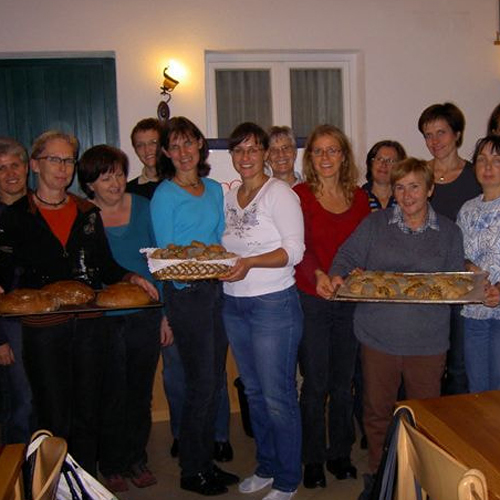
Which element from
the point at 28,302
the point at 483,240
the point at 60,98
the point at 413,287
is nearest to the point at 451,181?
the point at 483,240

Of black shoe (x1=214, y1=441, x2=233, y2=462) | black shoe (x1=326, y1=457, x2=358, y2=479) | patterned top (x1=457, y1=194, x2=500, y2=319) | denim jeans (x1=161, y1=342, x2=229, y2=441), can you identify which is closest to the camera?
patterned top (x1=457, y1=194, x2=500, y2=319)

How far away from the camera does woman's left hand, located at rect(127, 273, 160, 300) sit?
2422 millimetres

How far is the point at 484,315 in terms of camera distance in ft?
7.67

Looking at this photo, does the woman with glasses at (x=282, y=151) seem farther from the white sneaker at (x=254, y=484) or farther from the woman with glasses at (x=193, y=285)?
the white sneaker at (x=254, y=484)

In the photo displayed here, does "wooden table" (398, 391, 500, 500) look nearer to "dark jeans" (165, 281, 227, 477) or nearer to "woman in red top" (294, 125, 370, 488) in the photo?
"woman in red top" (294, 125, 370, 488)

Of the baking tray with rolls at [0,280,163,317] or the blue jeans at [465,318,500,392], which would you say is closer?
the baking tray with rolls at [0,280,163,317]

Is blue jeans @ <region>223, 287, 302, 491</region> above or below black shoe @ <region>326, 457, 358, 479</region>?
above

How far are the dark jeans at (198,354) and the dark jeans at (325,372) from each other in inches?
15.1

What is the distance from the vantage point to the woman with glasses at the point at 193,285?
7.84ft

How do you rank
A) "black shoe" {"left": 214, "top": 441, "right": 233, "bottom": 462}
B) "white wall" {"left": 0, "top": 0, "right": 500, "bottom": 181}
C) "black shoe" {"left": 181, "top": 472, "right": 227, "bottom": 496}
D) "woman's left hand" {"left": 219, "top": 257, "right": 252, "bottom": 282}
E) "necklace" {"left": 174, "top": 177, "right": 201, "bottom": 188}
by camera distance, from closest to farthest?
"woman's left hand" {"left": 219, "top": 257, "right": 252, "bottom": 282} < "necklace" {"left": 174, "top": 177, "right": 201, "bottom": 188} < "black shoe" {"left": 181, "top": 472, "right": 227, "bottom": 496} < "black shoe" {"left": 214, "top": 441, "right": 233, "bottom": 462} < "white wall" {"left": 0, "top": 0, "right": 500, "bottom": 181}

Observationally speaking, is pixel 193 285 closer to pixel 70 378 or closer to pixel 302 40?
pixel 70 378

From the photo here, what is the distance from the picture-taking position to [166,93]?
15.2 feet

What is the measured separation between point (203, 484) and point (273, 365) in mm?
720

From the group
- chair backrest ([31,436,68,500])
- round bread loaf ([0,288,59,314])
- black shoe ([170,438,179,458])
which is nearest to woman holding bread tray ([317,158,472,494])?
round bread loaf ([0,288,59,314])
